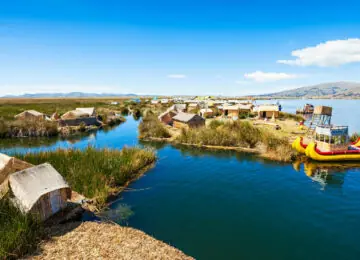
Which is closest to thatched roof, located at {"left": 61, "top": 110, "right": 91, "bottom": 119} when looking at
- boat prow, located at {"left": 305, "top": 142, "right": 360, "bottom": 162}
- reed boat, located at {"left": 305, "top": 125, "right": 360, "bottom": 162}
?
reed boat, located at {"left": 305, "top": 125, "right": 360, "bottom": 162}

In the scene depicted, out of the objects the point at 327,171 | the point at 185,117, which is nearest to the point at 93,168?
the point at 327,171

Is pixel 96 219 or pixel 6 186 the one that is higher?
pixel 6 186

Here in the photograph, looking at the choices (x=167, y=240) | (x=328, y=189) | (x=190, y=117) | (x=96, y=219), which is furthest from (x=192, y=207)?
(x=190, y=117)

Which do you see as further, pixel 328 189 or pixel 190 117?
pixel 190 117

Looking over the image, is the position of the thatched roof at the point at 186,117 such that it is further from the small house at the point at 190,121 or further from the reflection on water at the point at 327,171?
the reflection on water at the point at 327,171

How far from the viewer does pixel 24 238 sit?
684cm

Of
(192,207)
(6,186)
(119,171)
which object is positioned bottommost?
(192,207)

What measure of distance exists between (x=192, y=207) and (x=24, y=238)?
23.4ft

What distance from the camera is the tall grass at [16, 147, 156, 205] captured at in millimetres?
11617

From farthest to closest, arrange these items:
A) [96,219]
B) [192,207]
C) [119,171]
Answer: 1. [119,171]
2. [192,207]
3. [96,219]

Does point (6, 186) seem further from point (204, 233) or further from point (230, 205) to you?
point (230, 205)

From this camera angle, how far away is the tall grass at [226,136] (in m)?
23.7

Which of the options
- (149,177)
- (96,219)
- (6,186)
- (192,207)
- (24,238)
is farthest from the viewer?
(149,177)

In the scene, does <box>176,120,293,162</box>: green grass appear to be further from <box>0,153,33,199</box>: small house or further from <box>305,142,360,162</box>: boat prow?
<box>0,153,33,199</box>: small house
